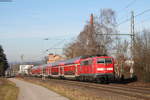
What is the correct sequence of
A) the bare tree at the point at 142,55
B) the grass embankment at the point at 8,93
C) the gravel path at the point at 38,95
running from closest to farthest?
1. the gravel path at the point at 38,95
2. the grass embankment at the point at 8,93
3. the bare tree at the point at 142,55

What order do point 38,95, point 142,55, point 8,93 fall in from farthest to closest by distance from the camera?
point 142,55
point 8,93
point 38,95

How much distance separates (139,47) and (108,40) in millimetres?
23537

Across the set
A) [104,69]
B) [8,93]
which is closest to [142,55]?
[104,69]

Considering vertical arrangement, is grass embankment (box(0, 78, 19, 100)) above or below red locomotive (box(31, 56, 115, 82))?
below

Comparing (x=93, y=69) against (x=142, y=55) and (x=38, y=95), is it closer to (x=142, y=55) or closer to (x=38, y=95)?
(x=142, y=55)

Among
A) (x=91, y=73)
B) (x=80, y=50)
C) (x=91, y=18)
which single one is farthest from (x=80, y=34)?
(x=91, y=73)

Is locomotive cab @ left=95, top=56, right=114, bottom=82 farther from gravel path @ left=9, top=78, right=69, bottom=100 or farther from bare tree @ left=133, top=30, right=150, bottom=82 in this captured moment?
gravel path @ left=9, top=78, right=69, bottom=100

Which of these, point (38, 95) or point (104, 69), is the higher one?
point (104, 69)

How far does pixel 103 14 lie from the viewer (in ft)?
189

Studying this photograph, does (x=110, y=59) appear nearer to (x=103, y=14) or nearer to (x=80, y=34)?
(x=103, y=14)

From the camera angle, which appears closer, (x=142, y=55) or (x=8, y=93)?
(x=8, y=93)

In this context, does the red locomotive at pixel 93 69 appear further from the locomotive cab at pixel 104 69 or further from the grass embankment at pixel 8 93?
the grass embankment at pixel 8 93

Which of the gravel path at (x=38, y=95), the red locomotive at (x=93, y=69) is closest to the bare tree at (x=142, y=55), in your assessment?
the red locomotive at (x=93, y=69)

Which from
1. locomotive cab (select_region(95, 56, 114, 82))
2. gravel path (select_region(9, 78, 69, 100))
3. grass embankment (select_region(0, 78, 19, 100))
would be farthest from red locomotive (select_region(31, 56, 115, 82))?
gravel path (select_region(9, 78, 69, 100))
